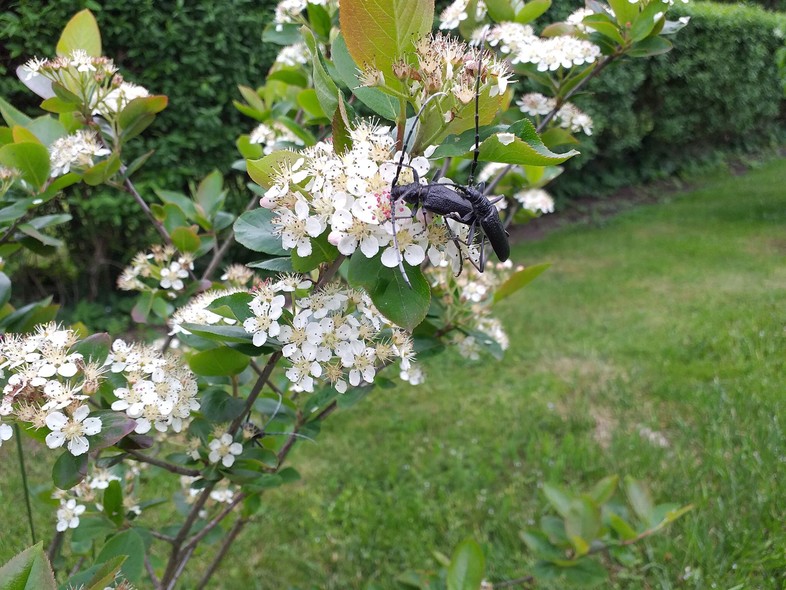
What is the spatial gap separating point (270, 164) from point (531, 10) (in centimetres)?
90

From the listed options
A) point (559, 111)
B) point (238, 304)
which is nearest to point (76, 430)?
point (238, 304)

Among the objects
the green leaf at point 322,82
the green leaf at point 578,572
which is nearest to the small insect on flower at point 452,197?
the green leaf at point 322,82

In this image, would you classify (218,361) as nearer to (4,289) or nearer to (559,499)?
(4,289)

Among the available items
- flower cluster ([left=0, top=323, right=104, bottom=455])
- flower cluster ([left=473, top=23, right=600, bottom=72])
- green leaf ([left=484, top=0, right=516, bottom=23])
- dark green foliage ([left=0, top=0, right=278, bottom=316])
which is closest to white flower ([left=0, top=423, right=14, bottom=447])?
flower cluster ([left=0, top=323, right=104, bottom=455])

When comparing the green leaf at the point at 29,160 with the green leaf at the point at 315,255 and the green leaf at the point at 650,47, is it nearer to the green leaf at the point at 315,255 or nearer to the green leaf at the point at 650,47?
the green leaf at the point at 315,255

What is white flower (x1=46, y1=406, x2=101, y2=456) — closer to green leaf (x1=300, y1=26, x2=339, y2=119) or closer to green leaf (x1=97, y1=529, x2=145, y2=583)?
green leaf (x1=97, y1=529, x2=145, y2=583)

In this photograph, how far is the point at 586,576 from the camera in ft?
4.58

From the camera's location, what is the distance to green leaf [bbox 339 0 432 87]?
0.65 meters

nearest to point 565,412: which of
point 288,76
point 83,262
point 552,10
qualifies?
point 288,76

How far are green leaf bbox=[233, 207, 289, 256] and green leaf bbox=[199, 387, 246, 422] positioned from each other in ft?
0.97

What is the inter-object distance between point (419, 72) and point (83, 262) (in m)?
4.25

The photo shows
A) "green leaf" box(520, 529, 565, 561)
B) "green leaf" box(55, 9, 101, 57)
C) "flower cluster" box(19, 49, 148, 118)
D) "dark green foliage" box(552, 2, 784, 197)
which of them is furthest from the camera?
"dark green foliage" box(552, 2, 784, 197)

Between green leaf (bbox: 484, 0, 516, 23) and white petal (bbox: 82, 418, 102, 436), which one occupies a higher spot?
green leaf (bbox: 484, 0, 516, 23)

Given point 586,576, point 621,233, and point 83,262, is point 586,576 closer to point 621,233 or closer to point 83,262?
point 83,262
